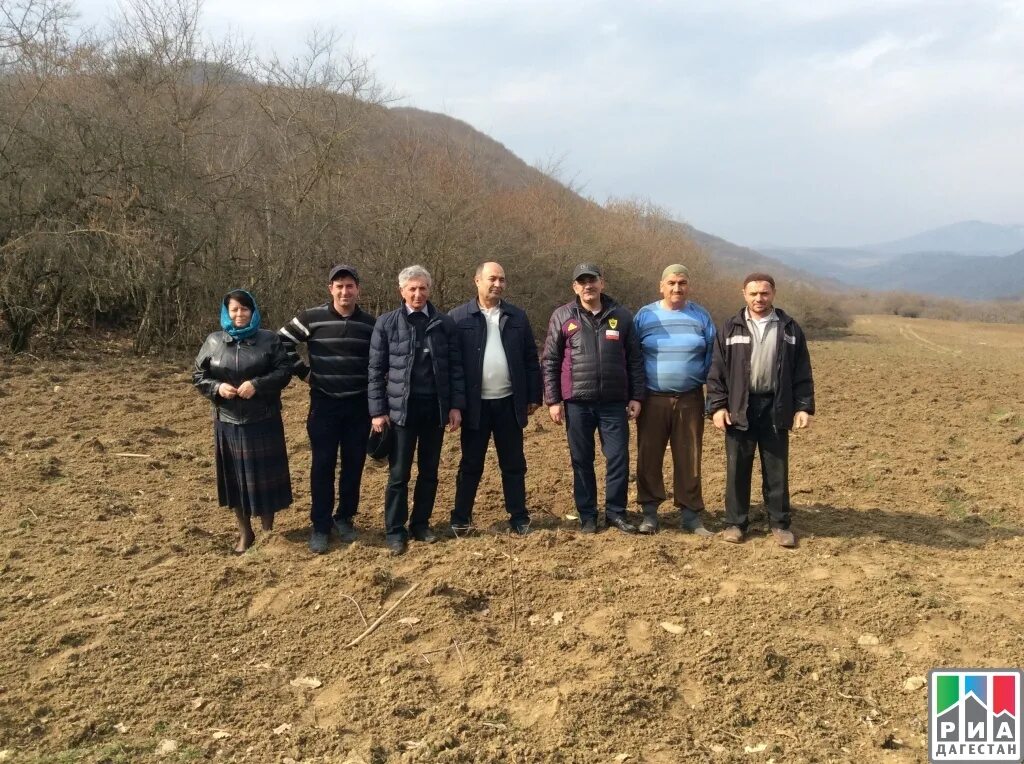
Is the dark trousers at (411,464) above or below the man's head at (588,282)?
below

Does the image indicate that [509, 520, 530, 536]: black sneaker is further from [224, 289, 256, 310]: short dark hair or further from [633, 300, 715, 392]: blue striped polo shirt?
[224, 289, 256, 310]: short dark hair

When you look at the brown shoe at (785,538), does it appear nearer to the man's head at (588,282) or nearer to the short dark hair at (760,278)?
the short dark hair at (760,278)

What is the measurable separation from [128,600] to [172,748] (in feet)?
4.46

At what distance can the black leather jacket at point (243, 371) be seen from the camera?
4129 mm

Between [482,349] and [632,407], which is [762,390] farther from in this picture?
[482,349]

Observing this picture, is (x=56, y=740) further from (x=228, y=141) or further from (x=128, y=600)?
(x=228, y=141)

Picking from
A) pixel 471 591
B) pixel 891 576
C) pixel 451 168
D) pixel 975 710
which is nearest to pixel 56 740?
pixel 471 591

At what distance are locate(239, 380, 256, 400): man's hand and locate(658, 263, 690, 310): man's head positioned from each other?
8.52 feet

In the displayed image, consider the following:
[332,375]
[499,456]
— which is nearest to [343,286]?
[332,375]

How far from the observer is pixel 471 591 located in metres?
3.79

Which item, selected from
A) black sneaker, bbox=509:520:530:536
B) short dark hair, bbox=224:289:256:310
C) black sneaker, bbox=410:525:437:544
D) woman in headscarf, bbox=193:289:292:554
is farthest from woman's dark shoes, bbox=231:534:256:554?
black sneaker, bbox=509:520:530:536

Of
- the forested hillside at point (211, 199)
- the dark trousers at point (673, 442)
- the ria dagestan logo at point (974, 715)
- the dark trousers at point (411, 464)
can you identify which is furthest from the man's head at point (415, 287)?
the forested hillside at point (211, 199)

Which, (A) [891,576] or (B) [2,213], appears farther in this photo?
(B) [2,213]

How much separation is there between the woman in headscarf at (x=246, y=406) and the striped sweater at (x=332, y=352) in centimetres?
16
